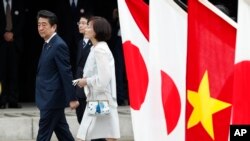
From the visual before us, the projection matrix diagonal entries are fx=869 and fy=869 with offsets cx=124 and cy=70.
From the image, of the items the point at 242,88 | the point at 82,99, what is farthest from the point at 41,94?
the point at 242,88

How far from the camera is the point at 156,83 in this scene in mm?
4078

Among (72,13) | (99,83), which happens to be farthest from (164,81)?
(72,13)

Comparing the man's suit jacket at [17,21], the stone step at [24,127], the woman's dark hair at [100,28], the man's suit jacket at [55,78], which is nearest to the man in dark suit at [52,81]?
the man's suit jacket at [55,78]

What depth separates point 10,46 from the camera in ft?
39.1

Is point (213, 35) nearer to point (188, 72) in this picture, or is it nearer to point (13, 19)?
point (188, 72)

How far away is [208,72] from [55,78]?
4751mm

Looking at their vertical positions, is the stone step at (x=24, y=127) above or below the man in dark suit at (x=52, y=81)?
below

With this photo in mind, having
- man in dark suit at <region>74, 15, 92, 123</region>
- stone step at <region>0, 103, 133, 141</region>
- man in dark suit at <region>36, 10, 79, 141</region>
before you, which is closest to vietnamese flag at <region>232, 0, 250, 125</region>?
man in dark suit at <region>36, 10, 79, 141</region>

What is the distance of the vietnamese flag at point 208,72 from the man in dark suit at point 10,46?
8.19m

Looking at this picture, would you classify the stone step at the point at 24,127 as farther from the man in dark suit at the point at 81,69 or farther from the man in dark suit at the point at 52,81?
the man in dark suit at the point at 52,81

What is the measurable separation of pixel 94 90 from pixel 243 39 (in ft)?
14.9

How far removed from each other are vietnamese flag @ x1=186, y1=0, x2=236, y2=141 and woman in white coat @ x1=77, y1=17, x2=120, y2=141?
402 cm

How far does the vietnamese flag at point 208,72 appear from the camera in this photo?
12.4ft

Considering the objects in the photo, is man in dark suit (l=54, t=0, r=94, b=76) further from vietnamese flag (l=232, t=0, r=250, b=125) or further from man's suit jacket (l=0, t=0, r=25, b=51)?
vietnamese flag (l=232, t=0, r=250, b=125)
